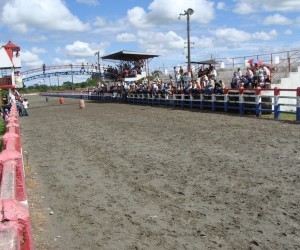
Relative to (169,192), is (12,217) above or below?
above

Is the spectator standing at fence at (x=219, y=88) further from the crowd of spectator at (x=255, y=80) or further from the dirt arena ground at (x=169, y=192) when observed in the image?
the dirt arena ground at (x=169, y=192)

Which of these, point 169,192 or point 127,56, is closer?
point 169,192

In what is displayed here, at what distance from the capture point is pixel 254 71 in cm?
2216

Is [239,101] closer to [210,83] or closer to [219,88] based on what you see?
[219,88]

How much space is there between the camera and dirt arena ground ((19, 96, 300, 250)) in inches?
189

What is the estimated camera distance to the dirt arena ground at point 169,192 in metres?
4.80

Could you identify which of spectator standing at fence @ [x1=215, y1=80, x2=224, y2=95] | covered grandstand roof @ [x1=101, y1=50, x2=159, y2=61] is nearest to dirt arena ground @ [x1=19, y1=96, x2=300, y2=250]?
spectator standing at fence @ [x1=215, y1=80, x2=224, y2=95]

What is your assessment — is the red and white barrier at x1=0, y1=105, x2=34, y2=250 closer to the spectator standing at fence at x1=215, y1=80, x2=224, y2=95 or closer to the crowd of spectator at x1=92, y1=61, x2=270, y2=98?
the crowd of spectator at x1=92, y1=61, x2=270, y2=98

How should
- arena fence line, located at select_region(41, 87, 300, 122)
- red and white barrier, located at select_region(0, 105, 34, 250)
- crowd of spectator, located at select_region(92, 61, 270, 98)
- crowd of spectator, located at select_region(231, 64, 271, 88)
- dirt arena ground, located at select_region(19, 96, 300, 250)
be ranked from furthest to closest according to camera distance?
crowd of spectator, located at select_region(92, 61, 270, 98)
crowd of spectator, located at select_region(231, 64, 271, 88)
arena fence line, located at select_region(41, 87, 300, 122)
dirt arena ground, located at select_region(19, 96, 300, 250)
red and white barrier, located at select_region(0, 105, 34, 250)

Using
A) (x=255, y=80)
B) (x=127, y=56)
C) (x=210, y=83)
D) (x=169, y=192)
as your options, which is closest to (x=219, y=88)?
(x=210, y=83)

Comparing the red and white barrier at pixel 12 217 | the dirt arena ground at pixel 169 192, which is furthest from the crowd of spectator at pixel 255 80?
the red and white barrier at pixel 12 217

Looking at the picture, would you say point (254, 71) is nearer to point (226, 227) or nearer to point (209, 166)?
point (209, 166)

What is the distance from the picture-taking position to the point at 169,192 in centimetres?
658

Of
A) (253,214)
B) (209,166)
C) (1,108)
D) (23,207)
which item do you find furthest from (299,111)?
(1,108)
